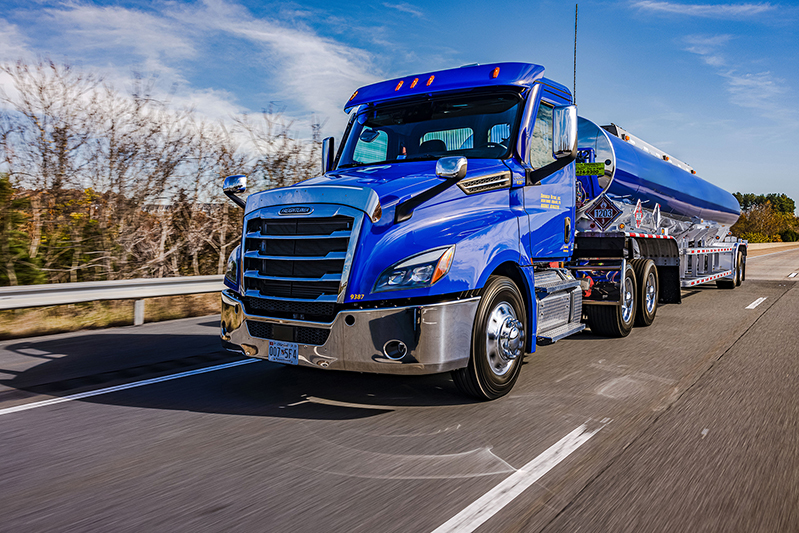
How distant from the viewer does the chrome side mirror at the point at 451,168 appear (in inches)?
183

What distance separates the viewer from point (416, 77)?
240 inches

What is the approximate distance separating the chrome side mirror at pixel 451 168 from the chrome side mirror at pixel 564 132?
1.32 metres

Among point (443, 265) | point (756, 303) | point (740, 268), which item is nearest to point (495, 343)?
point (443, 265)

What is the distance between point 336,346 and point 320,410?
2.27ft

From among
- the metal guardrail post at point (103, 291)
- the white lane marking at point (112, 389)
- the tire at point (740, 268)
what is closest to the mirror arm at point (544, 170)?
the white lane marking at point (112, 389)

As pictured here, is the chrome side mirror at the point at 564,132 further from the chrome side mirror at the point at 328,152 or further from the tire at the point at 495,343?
the chrome side mirror at the point at 328,152

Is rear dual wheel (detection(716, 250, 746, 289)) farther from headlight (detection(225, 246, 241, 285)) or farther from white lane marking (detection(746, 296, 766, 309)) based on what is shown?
headlight (detection(225, 246, 241, 285))

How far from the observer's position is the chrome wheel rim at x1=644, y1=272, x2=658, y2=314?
9328 mm

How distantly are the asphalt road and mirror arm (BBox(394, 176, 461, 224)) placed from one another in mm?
1523

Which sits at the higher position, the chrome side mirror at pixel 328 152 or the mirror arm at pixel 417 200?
the chrome side mirror at pixel 328 152

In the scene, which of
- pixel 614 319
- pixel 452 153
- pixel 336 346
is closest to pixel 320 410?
pixel 336 346

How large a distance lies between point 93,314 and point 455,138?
257 inches

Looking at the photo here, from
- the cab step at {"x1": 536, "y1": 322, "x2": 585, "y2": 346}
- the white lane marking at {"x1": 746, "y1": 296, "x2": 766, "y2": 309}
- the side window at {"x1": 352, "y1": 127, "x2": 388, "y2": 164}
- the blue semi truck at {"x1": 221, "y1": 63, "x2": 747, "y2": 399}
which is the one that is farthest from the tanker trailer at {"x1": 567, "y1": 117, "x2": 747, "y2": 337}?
the side window at {"x1": 352, "y1": 127, "x2": 388, "y2": 164}

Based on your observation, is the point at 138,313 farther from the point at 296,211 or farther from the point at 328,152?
the point at 296,211
